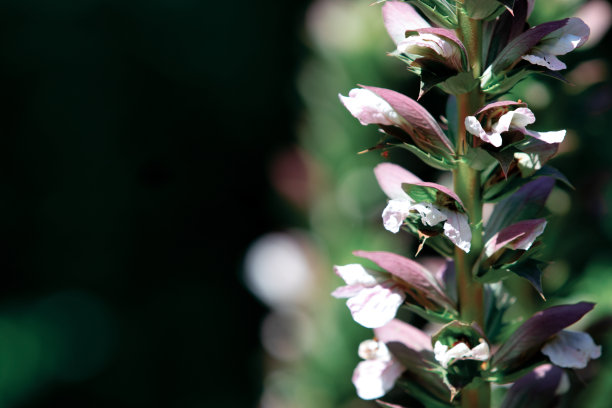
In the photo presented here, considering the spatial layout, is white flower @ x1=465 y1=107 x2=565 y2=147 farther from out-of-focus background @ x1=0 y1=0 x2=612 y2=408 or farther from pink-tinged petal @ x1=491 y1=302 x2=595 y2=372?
out-of-focus background @ x1=0 y1=0 x2=612 y2=408

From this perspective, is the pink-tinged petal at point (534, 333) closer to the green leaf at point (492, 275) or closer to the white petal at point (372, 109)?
the green leaf at point (492, 275)

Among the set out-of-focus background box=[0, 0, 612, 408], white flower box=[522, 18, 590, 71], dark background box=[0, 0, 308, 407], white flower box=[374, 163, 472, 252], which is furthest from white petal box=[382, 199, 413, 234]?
dark background box=[0, 0, 308, 407]

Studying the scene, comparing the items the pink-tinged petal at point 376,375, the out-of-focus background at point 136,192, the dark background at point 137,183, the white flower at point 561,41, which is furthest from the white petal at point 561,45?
the dark background at point 137,183

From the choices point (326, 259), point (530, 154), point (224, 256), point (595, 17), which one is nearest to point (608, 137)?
point (595, 17)

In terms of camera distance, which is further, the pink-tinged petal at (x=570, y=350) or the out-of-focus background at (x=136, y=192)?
the out-of-focus background at (x=136, y=192)

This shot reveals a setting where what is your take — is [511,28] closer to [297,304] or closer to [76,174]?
[297,304]
